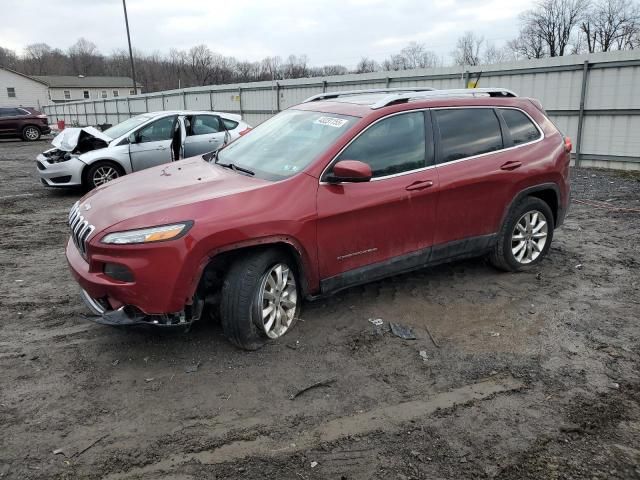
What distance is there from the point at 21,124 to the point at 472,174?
27.8 meters

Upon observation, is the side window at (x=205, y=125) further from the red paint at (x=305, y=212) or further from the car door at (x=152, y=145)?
the red paint at (x=305, y=212)

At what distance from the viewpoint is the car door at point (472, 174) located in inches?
178

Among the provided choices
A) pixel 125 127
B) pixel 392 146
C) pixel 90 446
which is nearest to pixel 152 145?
pixel 125 127

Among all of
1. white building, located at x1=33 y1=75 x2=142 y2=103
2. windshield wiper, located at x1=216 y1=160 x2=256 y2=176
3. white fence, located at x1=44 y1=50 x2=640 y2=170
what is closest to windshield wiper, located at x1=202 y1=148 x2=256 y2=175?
windshield wiper, located at x1=216 y1=160 x2=256 y2=176

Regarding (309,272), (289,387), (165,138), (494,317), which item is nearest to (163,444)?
(289,387)

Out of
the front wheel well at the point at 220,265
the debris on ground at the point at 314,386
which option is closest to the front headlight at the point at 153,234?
the front wheel well at the point at 220,265

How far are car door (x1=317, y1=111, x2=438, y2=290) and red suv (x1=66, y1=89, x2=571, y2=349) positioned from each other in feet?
0.03

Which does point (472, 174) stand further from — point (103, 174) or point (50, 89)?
point (50, 89)

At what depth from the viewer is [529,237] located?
17.3 feet

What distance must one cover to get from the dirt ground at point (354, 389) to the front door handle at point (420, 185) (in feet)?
3.44

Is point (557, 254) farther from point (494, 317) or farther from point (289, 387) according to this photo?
point (289, 387)

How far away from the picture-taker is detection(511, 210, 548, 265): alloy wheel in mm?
5191

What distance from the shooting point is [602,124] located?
38.9ft

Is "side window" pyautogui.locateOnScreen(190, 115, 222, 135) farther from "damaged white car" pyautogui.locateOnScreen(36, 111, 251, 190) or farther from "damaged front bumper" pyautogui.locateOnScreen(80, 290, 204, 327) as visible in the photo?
"damaged front bumper" pyautogui.locateOnScreen(80, 290, 204, 327)
